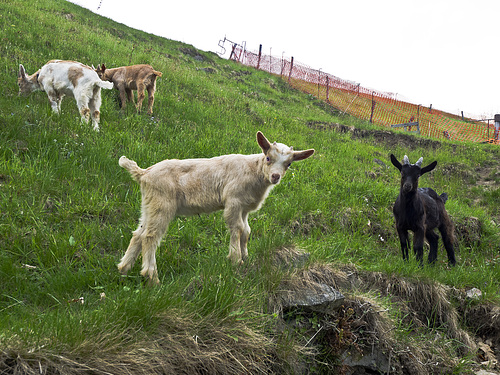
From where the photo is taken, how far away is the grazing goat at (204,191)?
11.5 feet

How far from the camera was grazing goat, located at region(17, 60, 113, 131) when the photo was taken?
7.28m

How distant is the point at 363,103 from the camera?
2617 centimetres

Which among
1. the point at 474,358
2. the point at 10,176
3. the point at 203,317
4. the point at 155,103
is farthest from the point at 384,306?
the point at 155,103

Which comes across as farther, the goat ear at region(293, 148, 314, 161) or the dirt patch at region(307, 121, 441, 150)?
the dirt patch at region(307, 121, 441, 150)

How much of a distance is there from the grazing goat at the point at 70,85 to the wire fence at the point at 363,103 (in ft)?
54.7

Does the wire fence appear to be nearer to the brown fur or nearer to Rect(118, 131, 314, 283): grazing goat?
the brown fur

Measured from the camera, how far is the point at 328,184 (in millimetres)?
8125

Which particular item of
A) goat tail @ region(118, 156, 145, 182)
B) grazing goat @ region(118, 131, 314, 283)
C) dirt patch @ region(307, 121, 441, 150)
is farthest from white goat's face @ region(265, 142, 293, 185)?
dirt patch @ region(307, 121, 441, 150)

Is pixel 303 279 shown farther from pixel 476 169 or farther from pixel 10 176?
pixel 476 169

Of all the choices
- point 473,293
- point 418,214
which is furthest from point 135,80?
point 473,293

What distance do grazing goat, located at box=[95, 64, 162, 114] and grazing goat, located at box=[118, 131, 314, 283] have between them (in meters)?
5.55

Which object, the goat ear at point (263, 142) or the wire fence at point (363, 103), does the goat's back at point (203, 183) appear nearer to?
the goat ear at point (263, 142)

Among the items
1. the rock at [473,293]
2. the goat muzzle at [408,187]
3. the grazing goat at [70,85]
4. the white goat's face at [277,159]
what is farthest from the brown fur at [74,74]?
the rock at [473,293]

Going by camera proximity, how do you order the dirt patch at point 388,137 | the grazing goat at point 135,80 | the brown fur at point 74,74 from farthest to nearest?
the dirt patch at point 388,137, the grazing goat at point 135,80, the brown fur at point 74,74
